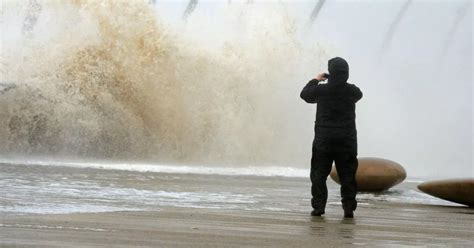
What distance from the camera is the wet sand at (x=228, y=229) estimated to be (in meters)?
7.28

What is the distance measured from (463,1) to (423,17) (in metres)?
1.73

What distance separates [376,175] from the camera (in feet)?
54.3

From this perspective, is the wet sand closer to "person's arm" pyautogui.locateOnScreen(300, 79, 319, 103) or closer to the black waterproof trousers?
the black waterproof trousers

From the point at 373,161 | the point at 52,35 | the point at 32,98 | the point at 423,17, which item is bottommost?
the point at 373,161

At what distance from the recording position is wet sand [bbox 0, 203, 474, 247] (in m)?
7.28

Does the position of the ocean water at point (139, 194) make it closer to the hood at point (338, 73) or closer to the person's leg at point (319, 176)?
the person's leg at point (319, 176)

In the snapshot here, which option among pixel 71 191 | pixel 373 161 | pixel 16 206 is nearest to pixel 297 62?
pixel 373 161

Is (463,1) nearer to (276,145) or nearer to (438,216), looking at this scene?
(276,145)

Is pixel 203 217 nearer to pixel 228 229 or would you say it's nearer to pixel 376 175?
pixel 228 229

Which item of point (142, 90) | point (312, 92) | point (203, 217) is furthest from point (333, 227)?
point (142, 90)

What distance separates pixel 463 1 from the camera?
143 ft

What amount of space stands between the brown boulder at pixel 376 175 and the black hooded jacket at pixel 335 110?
5.57m

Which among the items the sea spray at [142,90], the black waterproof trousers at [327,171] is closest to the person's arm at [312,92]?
the black waterproof trousers at [327,171]

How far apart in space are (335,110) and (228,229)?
2.82m
